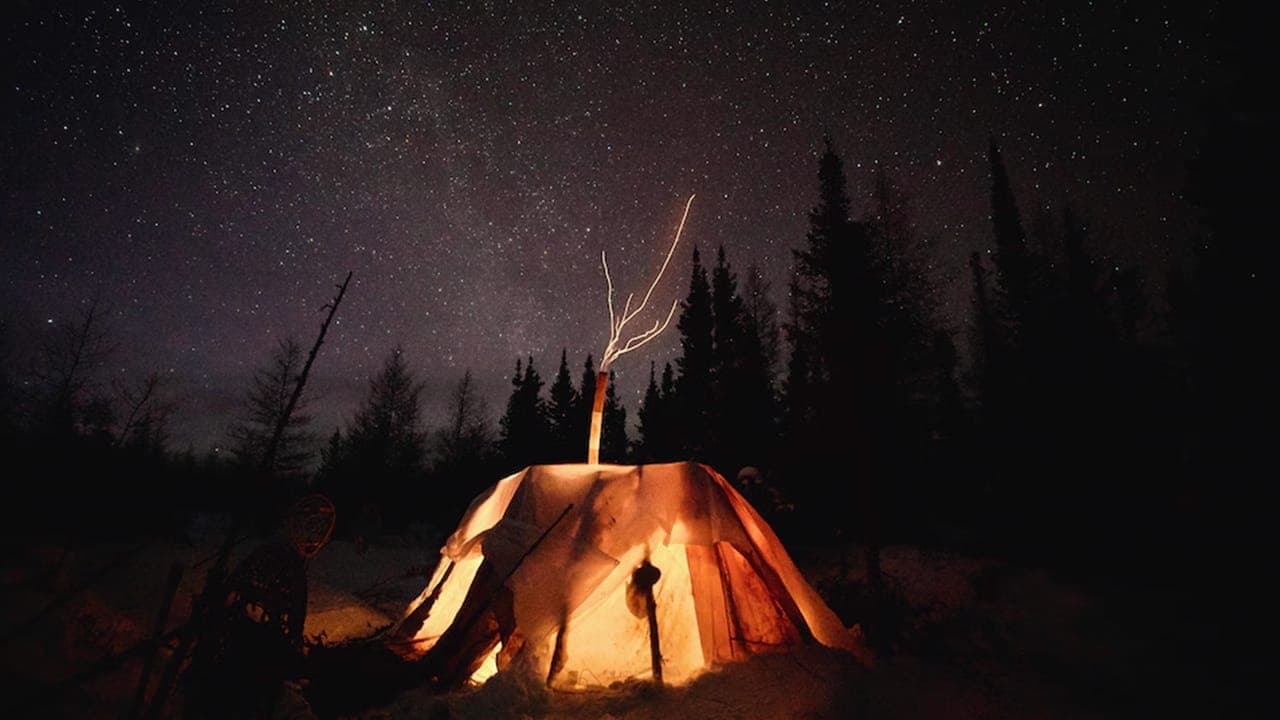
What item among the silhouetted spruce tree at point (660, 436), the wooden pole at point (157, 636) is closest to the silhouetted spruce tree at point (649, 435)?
the silhouetted spruce tree at point (660, 436)

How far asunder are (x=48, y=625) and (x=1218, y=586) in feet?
61.7

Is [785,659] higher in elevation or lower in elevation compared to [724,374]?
lower

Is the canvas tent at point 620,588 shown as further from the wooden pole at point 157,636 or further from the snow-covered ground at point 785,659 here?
the wooden pole at point 157,636

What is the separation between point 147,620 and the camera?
7.17 meters

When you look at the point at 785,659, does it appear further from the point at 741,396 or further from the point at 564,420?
the point at 564,420

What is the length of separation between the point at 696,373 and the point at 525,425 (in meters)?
17.1

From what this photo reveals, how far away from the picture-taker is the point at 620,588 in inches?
279

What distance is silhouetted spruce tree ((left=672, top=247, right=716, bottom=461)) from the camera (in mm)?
25516

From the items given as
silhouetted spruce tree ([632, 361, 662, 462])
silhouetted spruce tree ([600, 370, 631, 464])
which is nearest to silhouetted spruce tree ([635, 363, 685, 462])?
silhouetted spruce tree ([632, 361, 662, 462])

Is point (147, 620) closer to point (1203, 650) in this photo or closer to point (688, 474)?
point (688, 474)

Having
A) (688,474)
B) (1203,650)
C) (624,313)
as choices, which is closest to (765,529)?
(688,474)

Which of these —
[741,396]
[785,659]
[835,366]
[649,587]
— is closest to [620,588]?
[649,587]

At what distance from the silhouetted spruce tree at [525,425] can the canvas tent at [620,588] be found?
26593 millimetres

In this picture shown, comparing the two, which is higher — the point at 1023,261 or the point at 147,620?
the point at 1023,261
